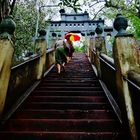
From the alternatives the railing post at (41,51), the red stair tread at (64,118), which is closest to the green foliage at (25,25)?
the railing post at (41,51)

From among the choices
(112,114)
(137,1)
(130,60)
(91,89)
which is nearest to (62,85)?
(91,89)

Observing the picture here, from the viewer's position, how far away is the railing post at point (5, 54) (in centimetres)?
497

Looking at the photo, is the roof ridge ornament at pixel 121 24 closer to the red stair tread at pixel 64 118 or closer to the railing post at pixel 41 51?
the red stair tread at pixel 64 118

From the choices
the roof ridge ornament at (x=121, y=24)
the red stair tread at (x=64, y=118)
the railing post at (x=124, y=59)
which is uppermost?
the roof ridge ornament at (x=121, y=24)

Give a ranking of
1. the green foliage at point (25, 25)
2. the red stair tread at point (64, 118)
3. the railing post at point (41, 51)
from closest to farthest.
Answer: the red stair tread at point (64, 118) → the railing post at point (41, 51) → the green foliage at point (25, 25)

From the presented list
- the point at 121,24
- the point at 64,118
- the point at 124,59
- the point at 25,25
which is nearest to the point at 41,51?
the point at 64,118

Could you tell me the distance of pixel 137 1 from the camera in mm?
21766

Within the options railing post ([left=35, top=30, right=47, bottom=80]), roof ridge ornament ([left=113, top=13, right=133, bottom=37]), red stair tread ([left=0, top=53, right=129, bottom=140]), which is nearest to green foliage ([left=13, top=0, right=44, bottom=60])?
railing post ([left=35, top=30, right=47, bottom=80])

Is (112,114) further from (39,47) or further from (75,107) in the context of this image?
(39,47)

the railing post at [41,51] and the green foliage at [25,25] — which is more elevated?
the green foliage at [25,25]

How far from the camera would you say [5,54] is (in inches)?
199

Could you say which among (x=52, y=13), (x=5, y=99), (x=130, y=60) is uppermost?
(x=52, y=13)

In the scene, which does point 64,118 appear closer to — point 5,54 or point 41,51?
point 5,54

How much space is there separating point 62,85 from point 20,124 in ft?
10.7
